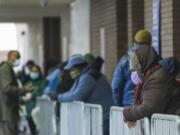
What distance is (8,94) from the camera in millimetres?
12039

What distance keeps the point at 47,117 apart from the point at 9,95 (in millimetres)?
779

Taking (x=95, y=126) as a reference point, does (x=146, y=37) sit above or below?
above

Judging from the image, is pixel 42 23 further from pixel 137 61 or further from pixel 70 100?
pixel 137 61

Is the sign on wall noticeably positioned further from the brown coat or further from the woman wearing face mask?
the woman wearing face mask

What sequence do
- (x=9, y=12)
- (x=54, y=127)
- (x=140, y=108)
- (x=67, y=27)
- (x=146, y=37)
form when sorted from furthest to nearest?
1. (x=9, y=12)
2. (x=67, y=27)
3. (x=54, y=127)
4. (x=146, y=37)
5. (x=140, y=108)

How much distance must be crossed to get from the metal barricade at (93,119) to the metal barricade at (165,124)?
6.92 ft

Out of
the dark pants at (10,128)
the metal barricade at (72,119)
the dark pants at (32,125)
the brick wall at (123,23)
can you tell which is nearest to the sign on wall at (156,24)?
the brick wall at (123,23)

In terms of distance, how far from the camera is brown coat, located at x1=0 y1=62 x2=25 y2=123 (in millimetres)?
11883

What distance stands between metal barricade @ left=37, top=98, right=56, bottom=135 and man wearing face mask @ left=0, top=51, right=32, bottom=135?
438 mm

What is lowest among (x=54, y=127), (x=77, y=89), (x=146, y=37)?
(x=54, y=127)

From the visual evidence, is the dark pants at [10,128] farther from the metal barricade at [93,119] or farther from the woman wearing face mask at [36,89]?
the metal barricade at [93,119]

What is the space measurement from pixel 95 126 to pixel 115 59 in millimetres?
4853

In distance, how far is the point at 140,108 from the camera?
20.9 feet

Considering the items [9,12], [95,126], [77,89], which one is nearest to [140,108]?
[95,126]
